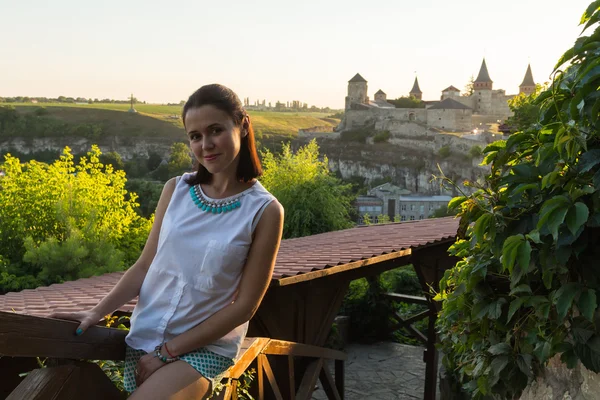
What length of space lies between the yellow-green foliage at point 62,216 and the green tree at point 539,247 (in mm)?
10193

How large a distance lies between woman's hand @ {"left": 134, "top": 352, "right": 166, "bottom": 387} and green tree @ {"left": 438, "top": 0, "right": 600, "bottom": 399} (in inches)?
37.5

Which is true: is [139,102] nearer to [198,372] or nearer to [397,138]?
[397,138]

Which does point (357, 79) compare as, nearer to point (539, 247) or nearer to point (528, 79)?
point (528, 79)

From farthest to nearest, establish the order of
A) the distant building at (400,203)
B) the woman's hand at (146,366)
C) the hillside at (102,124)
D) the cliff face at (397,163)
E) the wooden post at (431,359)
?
the hillside at (102,124) → the cliff face at (397,163) → the distant building at (400,203) → the wooden post at (431,359) → the woman's hand at (146,366)

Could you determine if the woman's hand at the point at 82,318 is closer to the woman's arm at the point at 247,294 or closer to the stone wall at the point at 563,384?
the woman's arm at the point at 247,294

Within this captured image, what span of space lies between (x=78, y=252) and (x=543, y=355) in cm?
1043

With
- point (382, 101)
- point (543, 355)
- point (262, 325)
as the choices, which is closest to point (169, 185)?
point (543, 355)

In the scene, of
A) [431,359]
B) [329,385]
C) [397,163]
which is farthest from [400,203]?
[329,385]

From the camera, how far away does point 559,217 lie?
A: 1498mm

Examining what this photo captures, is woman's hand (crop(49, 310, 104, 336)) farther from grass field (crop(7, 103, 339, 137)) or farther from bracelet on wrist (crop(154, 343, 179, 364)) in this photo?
grass field (crop(7, 103, 339, 137))

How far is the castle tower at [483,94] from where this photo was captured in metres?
70.3

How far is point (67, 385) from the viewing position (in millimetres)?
1109

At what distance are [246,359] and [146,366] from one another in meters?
0.56

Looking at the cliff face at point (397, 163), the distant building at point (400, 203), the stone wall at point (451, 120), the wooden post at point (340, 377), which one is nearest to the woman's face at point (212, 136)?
the wooden post at point (340, 377)
